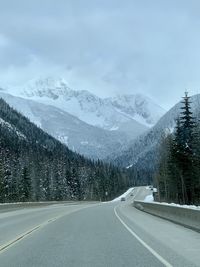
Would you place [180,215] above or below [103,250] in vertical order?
above

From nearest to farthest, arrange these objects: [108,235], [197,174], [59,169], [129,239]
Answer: [129,239] < [108,235] < [197,174] < [59,169]

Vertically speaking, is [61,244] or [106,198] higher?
[106,198]

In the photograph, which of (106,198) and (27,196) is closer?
(27,196)

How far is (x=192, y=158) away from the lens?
66062mm

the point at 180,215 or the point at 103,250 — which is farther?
the point at 180,215

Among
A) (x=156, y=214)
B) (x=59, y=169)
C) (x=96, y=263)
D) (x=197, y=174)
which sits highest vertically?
(x=59, y=169)

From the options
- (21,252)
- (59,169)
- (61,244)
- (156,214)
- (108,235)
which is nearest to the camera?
(21,252)

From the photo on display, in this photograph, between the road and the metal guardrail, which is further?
the metal guardrail

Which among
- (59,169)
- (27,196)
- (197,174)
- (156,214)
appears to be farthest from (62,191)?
(156,214)

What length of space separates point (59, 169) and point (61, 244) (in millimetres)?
139283

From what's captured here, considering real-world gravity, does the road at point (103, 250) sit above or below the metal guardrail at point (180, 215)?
below

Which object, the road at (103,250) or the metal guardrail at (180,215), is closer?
the road at (103,250)

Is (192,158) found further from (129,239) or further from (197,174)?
(129,239)

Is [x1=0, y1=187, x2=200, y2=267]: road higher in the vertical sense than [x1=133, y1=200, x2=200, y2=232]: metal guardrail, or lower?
lower
